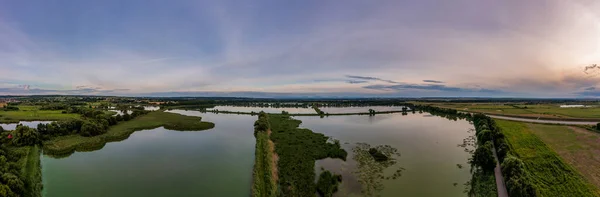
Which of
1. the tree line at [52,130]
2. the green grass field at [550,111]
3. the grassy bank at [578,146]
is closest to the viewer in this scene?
the grassy bank at [578,146]

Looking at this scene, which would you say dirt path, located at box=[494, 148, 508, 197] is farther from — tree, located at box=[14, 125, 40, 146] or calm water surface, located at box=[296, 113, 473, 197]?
tree, located at box=[14, 125, 40, 146]

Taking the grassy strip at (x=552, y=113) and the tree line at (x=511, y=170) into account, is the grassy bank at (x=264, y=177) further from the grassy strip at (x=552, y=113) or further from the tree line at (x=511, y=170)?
the grassy strip at (x=552, y=113)

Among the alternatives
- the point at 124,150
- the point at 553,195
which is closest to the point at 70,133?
the point at 124,150

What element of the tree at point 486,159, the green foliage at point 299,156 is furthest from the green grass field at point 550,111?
the green foliage at point 299,156

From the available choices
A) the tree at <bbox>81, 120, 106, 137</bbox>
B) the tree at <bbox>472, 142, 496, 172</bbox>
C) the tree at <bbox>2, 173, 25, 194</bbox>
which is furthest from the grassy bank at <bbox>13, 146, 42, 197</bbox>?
the tree at <bbox>472, 142, 496, 172</bbox>

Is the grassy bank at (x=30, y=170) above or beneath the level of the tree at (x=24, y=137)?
beneath

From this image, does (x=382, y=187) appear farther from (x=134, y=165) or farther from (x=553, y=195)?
(x=134, y=165)
